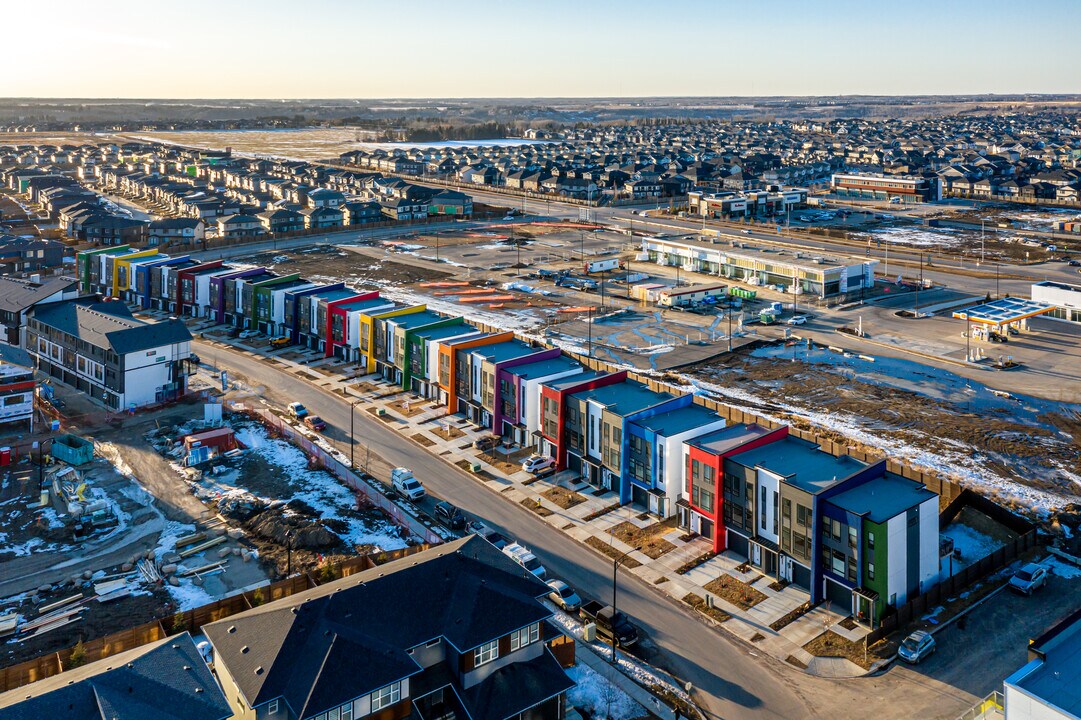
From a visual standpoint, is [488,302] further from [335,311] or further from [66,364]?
[66,364]

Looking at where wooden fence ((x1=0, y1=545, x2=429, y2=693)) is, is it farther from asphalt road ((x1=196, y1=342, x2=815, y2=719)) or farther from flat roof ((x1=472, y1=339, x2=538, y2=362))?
flat roof ((x1=472, y1=339, x2=538, y2=362))

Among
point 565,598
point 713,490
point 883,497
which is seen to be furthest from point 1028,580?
point 565,598

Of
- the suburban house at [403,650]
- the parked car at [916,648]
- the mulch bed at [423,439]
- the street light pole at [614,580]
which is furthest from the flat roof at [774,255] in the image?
the suburban house at [403,650]

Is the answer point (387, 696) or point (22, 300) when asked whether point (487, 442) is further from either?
point (22, 300)

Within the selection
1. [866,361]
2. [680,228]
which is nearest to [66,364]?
[866,361]

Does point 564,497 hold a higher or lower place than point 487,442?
lower

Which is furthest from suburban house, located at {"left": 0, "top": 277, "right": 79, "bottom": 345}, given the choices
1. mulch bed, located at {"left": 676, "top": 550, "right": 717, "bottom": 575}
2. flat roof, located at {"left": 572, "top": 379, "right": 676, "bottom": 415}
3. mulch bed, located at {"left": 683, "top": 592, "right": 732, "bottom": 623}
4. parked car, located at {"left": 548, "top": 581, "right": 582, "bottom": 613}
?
mulch bed, located at {"left": 683, "top": 592, "right": 732, "bottom": 623}
